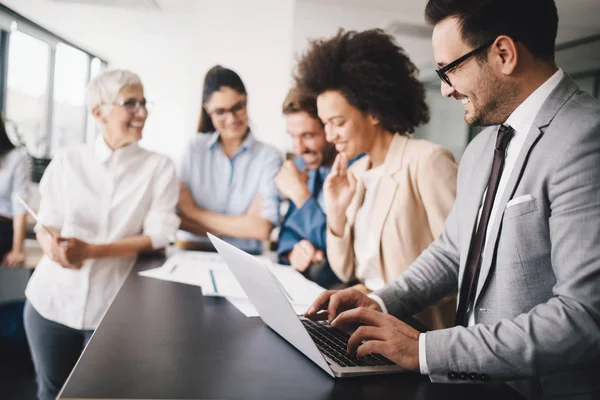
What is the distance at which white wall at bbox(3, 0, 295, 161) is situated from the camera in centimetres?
256

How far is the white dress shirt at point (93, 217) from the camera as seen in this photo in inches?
84.4

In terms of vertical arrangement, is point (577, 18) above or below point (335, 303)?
Answer: above

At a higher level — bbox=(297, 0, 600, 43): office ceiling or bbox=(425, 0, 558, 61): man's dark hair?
bbox=(297, 0, 600, 43): office ceiling

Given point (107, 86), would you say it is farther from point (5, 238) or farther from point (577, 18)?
point (577, 18)

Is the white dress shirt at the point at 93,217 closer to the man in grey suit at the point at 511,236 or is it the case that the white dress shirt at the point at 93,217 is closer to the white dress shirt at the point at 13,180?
the white dress shirt at the point at 13,180

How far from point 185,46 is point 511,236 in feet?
6.50

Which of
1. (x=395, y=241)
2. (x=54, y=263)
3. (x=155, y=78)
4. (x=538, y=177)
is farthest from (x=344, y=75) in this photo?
(x=54, y=263)

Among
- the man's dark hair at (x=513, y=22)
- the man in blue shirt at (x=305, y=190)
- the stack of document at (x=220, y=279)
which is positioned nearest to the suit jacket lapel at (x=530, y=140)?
the man's dark hair at (x=513, y=22)

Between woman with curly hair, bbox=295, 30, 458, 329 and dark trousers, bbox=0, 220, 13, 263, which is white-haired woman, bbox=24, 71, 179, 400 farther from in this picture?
woman with curly hair, bbox=295, 30, 458, 329

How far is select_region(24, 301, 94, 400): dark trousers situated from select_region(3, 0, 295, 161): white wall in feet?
2.98

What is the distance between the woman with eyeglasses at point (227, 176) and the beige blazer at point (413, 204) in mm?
667

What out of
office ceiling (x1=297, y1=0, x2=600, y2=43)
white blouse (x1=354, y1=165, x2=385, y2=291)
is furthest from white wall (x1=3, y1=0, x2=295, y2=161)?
office ceiling (x1=297, y1=0, x2=600, y2=43)

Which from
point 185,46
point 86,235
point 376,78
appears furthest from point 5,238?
point 376,78

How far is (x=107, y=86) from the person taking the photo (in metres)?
2.38
